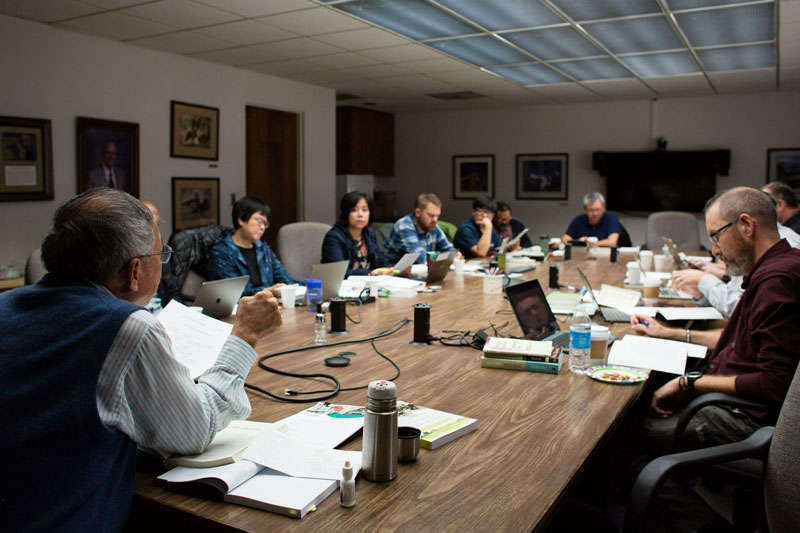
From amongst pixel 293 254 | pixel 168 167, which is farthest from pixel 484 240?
pixel 168 167

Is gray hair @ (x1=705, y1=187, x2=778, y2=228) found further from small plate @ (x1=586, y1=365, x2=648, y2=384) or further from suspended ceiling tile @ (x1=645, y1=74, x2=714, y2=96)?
suspended ceiling tile @ (x1=645, y1=74, x2=714, y2=96)

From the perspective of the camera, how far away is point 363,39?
516cm

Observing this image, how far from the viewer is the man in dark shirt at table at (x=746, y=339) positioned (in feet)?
6.10

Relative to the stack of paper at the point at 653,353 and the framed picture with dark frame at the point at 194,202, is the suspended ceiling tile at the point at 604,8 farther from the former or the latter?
the framed picture with dark frame at the point at 194,202

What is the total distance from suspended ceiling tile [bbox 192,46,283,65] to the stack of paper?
438 centimetres

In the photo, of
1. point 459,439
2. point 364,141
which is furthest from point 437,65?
point 459,439

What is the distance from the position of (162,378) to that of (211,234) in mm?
2638

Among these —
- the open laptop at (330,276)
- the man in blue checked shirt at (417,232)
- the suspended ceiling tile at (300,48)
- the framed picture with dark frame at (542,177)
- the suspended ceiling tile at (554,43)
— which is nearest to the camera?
the open laptop at (330,276)

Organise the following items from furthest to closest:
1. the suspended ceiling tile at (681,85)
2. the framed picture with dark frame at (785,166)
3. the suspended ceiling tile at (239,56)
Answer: the framed picture with dark frame at (785,166), the suspended ceiling tile at (681,85), the suspended ceiling tile at (239,56)

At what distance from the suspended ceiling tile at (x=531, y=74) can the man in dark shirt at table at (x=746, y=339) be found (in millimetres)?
4471

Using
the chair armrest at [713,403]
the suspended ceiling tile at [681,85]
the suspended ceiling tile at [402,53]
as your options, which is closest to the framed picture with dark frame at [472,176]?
the suspended ceiling tile at [681,85]

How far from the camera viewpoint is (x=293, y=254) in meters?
4.47

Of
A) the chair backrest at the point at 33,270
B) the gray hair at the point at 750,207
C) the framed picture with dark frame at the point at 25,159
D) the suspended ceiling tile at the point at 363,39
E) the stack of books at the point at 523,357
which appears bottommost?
the stack of books at the point at 523,357

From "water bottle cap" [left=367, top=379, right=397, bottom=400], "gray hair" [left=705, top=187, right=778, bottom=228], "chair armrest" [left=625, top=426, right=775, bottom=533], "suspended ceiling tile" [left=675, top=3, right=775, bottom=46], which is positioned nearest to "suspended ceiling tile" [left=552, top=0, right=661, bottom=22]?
"suspended ceiling tile" [left=675, top=3, right=775, bottom=46]
